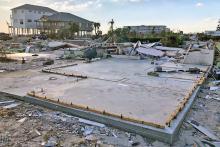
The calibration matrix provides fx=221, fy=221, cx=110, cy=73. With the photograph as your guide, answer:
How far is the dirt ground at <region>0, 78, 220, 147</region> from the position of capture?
4.44 metres

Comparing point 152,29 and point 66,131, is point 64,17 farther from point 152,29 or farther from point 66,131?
point 66,131

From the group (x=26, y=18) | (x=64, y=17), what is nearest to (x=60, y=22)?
(x=64, y=17)

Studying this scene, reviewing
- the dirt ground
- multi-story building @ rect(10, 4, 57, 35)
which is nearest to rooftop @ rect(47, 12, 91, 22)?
multi-story building @ rect(10, 4, 57, 35)

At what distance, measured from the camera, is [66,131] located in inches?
193

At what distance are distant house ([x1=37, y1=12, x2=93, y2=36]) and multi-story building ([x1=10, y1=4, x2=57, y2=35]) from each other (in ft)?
5.90

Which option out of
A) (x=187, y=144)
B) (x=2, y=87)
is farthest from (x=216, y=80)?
(x=2, y=87)

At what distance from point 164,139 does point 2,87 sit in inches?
238

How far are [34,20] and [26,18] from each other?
185cm

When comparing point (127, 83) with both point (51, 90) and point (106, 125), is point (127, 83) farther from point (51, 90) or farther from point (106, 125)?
point (106, 125)

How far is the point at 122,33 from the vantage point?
28422 mm

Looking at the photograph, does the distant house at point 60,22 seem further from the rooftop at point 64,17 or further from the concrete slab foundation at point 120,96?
the concrete slab foundation at point 120,96

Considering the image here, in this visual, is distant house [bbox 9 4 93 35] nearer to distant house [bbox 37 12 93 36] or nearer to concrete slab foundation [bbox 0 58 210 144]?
distant house [bbox 37 12 93 36]

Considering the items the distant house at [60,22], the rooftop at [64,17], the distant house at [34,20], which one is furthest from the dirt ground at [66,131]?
the rooftop at [64,17]

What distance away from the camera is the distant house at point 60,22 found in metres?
42.6
